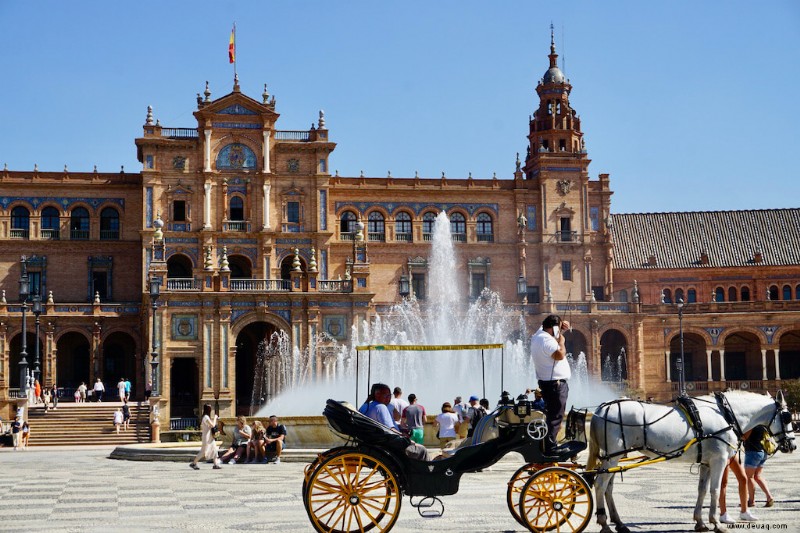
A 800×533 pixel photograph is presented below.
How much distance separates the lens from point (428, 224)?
62.9 meters

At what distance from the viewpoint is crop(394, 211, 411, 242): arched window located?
6250 centimetres

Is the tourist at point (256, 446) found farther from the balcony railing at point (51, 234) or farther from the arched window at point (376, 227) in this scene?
the balcony railing at point (51, 234)

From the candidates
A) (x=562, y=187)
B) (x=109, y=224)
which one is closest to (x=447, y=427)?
(x=109, y=224)

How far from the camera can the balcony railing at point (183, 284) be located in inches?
1938

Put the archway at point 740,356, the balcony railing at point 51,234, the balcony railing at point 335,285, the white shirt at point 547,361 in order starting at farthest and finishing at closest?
1. the archway at point 740,356
2. the balcony railing at point 51,234
3. the balcony railing at point 335,285
4. the white shirt at point 547,361

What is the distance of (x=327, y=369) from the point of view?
159 ft

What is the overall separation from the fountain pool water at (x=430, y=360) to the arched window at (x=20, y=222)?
1705cm

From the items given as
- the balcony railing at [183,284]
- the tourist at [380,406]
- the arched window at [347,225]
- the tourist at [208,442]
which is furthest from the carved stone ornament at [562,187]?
the tourist at [380,406]

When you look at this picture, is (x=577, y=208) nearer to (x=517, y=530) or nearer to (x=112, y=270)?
(x=112, y=270)

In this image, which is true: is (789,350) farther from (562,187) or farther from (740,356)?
(562,187)

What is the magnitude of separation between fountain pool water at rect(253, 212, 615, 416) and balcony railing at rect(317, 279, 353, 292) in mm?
1954

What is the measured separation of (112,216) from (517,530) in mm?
51378

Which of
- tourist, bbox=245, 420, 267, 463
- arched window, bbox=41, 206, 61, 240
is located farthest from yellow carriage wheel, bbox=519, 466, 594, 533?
arched window, bbox=41, 206, 61, 240

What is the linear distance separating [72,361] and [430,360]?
2619 centimetres
